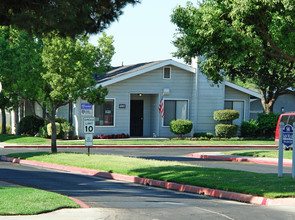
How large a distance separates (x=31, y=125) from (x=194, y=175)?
24.0 metres

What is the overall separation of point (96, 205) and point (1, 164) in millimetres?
11177

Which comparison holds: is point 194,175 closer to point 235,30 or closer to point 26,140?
point 235,30

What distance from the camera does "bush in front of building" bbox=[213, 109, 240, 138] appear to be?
1383 inches

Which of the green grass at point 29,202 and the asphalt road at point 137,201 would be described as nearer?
the green grass at point 29,202

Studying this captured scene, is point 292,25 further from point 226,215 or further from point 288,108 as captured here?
point 288,108

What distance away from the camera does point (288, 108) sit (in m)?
50.1

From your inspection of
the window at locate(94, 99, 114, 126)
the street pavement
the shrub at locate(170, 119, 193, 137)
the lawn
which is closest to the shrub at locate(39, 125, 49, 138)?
the lawn

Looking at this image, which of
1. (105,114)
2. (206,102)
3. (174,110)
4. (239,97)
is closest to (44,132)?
(105,114)

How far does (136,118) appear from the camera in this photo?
36219 millimetres

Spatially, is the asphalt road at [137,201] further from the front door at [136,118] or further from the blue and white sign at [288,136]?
the front door at [136,118]

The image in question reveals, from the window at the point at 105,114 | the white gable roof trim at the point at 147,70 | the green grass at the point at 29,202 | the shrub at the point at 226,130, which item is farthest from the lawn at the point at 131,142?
the green grass at the point at 29,202

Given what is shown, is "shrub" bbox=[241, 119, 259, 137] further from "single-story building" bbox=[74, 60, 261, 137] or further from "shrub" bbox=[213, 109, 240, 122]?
"shrub" bbox=[213, 109, 240, 122]

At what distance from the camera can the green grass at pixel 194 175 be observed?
12.5 m

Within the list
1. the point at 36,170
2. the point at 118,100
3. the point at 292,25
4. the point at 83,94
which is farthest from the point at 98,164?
the point at 118,100
